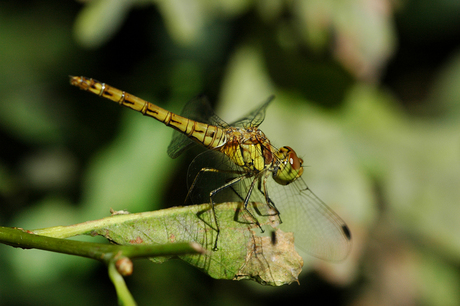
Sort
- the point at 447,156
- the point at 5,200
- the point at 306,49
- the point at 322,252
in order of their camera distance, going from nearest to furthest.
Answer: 1. the point at 322,252
2. the point at 5,200
3. the point at 306,49
4. the point at 447,156

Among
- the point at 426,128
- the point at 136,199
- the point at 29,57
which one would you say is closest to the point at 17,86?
the point at 29,57

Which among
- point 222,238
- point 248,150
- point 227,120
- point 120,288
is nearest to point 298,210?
point 248,150

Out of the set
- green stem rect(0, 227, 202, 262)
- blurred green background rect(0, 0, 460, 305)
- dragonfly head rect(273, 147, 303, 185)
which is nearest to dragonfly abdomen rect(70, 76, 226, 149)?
dragonfly head rect(273, 147, 303, 185)

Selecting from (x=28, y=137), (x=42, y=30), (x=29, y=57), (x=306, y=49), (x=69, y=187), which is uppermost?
(x=306, y=49)

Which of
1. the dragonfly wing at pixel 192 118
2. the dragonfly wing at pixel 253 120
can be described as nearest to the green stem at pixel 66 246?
the dragonfly wing at pixel 192 118

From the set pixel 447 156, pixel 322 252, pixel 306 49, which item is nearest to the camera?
pixel 322 252

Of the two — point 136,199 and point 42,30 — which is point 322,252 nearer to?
point 136,199
